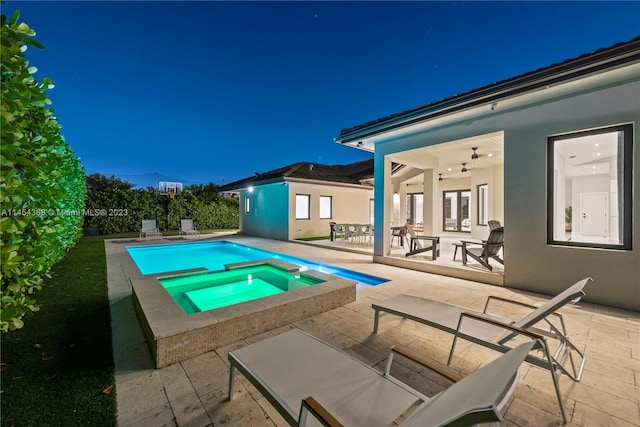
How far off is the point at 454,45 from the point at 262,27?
1470 cm

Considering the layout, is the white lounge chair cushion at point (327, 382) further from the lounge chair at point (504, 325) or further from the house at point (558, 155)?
the house at point (558, 155)

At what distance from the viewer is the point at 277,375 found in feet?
6.55

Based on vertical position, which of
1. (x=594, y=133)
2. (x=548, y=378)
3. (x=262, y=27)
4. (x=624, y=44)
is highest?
(x=262, y=27)

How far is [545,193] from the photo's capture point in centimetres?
525

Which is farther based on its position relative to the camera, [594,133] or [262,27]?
[262,27]

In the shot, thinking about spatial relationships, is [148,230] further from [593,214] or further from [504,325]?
[593,214]

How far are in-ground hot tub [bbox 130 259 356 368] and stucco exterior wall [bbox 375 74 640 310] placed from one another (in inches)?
153

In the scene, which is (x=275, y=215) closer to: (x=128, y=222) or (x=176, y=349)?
(x=128, y=222)

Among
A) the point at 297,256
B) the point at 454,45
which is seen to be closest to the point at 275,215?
the point at 297,256

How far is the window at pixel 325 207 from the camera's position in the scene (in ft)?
49.8

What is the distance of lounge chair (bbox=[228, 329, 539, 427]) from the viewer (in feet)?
3.84

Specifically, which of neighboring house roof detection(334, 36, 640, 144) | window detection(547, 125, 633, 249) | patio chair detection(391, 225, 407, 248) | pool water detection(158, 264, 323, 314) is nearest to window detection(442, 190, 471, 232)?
Answer: patio chair detection(391, 225, 407, 248)

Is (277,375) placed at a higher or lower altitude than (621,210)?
lower

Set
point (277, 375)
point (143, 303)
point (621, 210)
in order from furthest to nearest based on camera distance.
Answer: point (621, 210) → point (143, 303) → point (277, 375)
